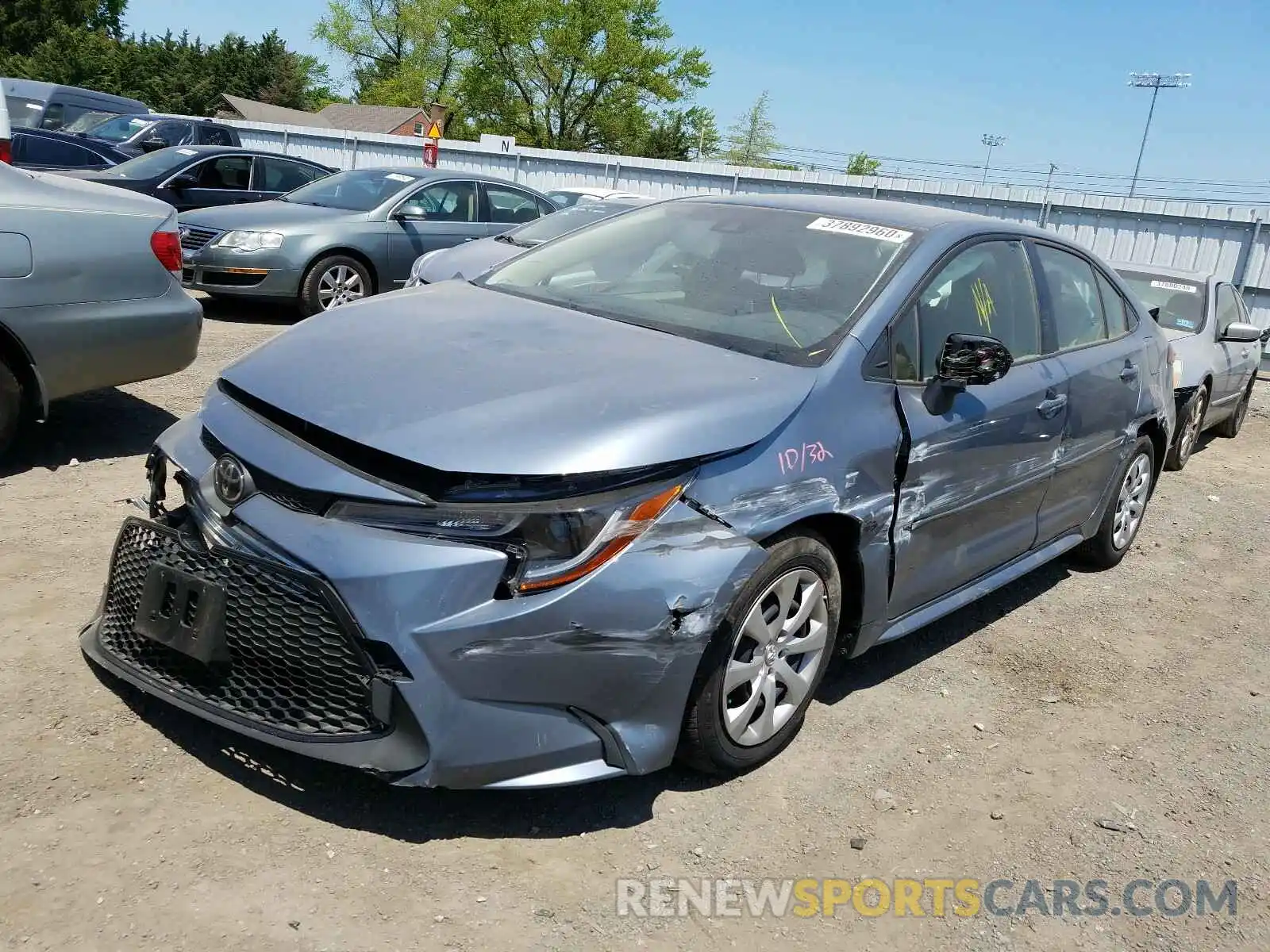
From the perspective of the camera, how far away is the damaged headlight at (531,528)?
2584 mm

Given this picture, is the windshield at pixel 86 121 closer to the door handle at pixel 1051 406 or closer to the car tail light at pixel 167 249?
the car tail light at pixel 167 249

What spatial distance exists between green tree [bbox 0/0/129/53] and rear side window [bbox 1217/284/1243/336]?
6410cm

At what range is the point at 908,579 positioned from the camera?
3.67 metres

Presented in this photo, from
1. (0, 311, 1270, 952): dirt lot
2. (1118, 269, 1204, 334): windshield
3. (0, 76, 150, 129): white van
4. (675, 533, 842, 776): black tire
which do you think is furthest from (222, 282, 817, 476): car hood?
(0, 76, 150, 129): white van

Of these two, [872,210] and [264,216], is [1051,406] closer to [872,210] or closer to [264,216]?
[872,210]

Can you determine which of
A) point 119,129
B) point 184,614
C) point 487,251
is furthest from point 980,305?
point 119,129

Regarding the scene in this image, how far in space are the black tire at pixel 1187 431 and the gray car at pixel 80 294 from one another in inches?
274

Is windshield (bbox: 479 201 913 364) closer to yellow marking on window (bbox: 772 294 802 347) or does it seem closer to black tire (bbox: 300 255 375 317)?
yellow marking on window (bbox: 772 294 802 347)

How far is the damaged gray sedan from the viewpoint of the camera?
259 centimetres

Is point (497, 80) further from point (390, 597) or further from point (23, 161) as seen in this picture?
point (390, 597)

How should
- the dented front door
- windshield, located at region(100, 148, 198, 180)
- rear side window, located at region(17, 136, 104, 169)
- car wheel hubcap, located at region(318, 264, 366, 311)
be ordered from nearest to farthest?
1. the dented front door
2. car wheel hubcap, located at region(318, 264, 366, 311)
3. windshield, located at region(100, 148, 198, 180)
4. rear side window, located at region(17, 136, 104, 169)

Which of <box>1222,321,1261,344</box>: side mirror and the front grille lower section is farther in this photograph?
the front grille lower section

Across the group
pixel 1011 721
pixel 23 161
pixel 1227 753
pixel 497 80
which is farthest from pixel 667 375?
pixel 497 80

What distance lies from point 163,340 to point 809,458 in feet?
11.9
